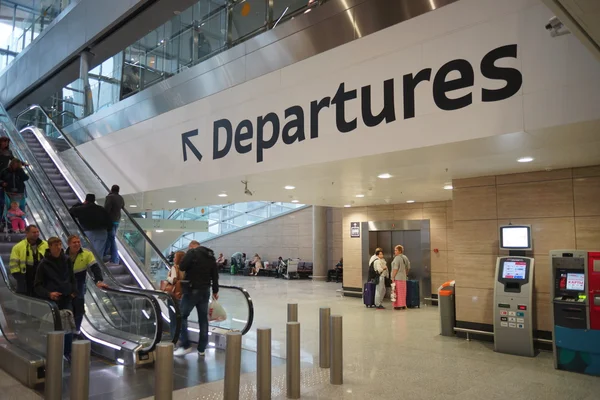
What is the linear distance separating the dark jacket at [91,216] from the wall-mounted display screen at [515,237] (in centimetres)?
724

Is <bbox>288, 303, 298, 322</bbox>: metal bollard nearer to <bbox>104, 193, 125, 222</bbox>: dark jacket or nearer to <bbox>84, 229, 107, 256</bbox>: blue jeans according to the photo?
<bbox>84, 229, 107, 256</bbox>: blue jeans

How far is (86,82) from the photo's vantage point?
13102 millimetres

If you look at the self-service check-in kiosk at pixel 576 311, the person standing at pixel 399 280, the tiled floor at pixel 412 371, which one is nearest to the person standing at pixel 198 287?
the tiled floor at pixel 412 371

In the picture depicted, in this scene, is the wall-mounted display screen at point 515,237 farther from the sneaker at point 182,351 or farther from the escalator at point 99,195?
the sneaker at point 182,351

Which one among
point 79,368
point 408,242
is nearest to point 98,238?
point 79,368

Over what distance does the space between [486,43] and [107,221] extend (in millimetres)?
7218

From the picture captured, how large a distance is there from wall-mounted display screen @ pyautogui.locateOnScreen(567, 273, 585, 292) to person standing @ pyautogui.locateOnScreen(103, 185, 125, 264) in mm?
7941

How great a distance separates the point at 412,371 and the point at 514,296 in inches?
91.0

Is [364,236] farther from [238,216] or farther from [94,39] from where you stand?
[238,216]

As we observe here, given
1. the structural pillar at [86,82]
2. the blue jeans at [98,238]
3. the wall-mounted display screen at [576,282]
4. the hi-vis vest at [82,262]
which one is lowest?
the wall-mounted display screen at [576,282]

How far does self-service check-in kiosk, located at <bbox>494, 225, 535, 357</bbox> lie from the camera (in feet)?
23.1

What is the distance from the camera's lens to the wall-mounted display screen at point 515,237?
7.30 metres

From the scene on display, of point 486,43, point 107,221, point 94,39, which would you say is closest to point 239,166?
point 107,221

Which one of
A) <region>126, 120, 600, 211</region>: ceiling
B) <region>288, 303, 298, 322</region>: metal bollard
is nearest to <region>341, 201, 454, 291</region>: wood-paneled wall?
<region>126, 120, 600, 211</region>: ceiling
